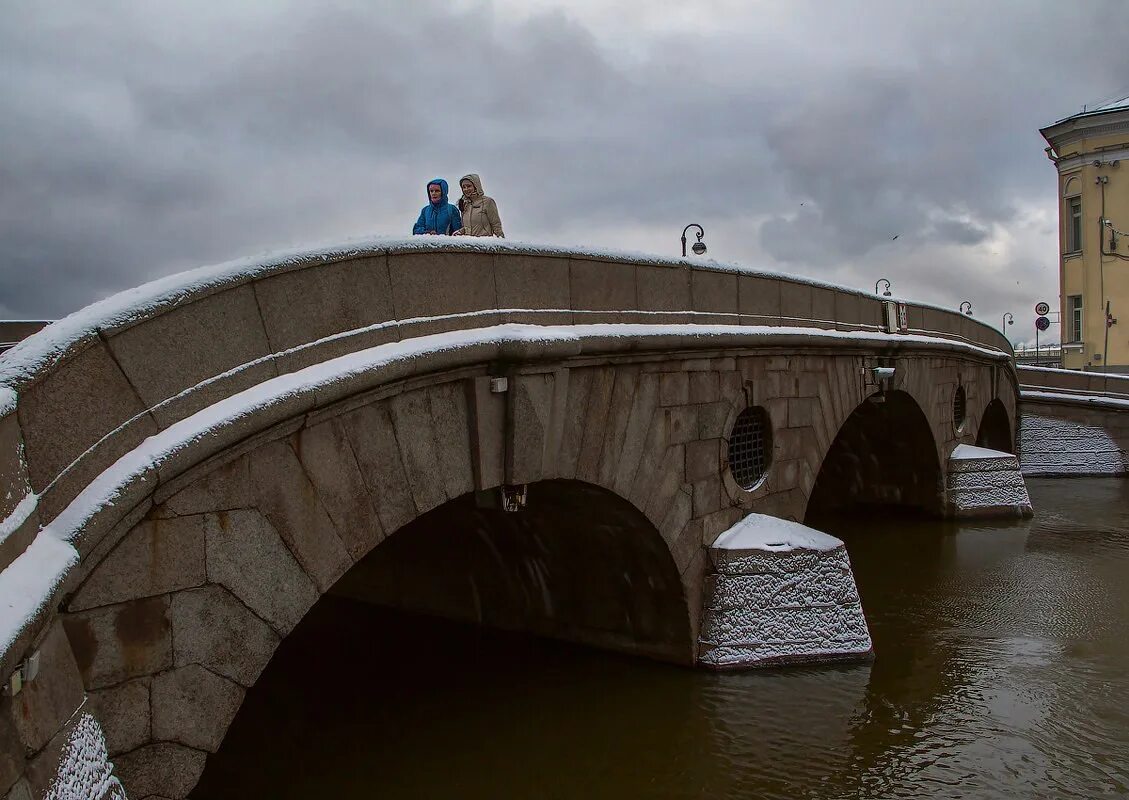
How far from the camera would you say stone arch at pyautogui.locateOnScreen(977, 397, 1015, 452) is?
A: 2110 centimetres

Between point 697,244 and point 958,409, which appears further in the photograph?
point 958,409

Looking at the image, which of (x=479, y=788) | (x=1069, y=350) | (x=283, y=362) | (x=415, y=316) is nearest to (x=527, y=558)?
(x=479, y=788)

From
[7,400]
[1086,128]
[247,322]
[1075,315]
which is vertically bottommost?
[7,400]

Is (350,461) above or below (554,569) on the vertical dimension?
above

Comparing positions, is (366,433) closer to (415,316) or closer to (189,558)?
(415,316)

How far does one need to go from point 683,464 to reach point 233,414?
4620 millimetres

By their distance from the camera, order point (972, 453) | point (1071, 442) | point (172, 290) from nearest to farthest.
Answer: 1. point (172, 290)
2. point (972, 453)
3. point (1071, 442)

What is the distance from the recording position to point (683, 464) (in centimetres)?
780

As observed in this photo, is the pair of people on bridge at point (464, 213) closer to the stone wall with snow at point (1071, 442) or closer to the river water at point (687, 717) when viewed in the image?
the river water at point (687, 717)

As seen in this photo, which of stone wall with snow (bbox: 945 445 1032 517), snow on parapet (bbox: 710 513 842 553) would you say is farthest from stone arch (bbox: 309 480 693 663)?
stone wall with snow (bbox: 945 445 1032 517)

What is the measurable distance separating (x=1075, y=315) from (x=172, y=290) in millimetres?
32526

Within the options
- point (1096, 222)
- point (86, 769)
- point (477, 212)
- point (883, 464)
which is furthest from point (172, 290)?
point (1096, 222)

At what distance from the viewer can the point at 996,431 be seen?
21.5 meters

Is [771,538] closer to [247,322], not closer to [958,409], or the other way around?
[247,322]
